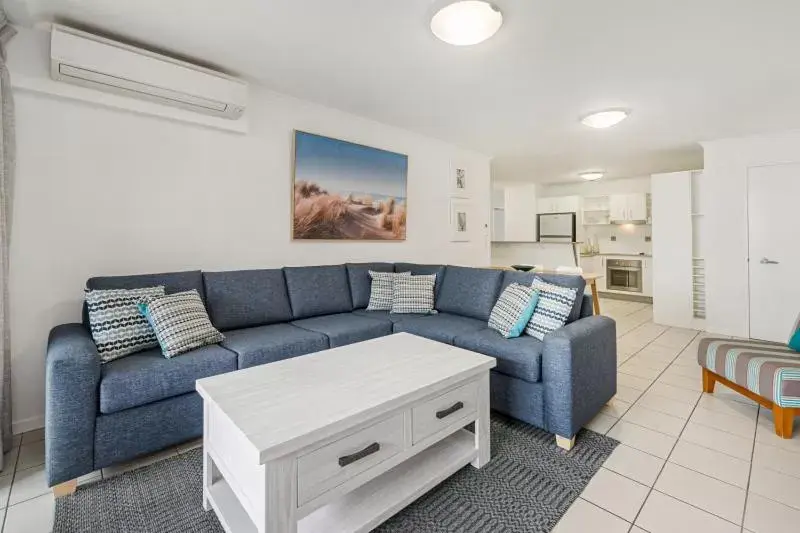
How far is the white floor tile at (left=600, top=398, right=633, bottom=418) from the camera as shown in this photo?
2422 millimetres

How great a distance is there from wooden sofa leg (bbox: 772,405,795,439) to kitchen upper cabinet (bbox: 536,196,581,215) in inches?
231

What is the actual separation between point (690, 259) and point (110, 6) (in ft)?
20.6

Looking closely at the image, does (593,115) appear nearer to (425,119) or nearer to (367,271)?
(425,119)

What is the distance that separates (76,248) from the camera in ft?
7.58

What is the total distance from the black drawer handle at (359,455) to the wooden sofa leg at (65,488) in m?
1.31

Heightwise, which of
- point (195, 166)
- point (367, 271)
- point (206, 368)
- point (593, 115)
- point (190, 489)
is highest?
point (593, 115)

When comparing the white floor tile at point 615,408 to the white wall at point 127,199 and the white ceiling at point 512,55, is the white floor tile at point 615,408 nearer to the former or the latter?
the white ceiling at point 512,55

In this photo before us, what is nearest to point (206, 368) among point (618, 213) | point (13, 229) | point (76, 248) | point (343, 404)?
point (343, 404)

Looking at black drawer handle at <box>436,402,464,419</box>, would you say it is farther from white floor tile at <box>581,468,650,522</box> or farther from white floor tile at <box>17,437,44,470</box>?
white floor tile at <box>17,437,44,470</box>

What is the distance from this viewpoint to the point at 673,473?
1779 mm

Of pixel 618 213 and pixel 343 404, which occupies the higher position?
pixel 618 213

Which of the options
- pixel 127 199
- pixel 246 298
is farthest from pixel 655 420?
pixel 127 199

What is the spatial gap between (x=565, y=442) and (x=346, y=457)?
4.32 ft

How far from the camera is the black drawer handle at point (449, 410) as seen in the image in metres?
1.63
